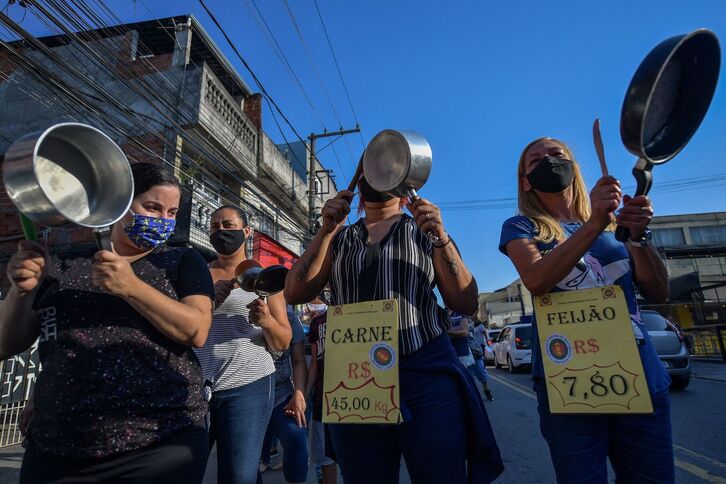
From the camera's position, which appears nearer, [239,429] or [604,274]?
[604,274]

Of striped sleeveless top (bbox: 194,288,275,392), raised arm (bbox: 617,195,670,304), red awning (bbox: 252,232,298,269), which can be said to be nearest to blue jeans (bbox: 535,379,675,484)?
raised arm (bbox: 617,195,670,304)

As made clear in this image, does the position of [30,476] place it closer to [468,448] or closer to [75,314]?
[75,314]

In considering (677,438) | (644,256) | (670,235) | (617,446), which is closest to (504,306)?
(670,235)

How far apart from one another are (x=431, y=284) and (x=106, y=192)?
123cm

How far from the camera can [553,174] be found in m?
1.83

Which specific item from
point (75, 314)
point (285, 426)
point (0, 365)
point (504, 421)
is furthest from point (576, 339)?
point (0, 365)

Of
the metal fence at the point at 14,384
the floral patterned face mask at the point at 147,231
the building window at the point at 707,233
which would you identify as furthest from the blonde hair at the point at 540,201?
the building window at the point at 707,233

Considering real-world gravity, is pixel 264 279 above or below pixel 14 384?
above

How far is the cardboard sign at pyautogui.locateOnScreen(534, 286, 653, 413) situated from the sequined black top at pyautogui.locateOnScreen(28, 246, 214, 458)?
1.34 metres

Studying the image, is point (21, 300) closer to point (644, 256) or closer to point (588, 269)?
point (588, 269)

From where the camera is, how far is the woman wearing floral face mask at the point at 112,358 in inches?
54.0

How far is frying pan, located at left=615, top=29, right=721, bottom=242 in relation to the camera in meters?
1.43

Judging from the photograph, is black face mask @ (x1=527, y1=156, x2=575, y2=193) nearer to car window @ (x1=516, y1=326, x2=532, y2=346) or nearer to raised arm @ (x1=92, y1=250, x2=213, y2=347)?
raised arm @ (x1=92, y1=250, x2=213, y2=347)

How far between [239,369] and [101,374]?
111 centimetres
